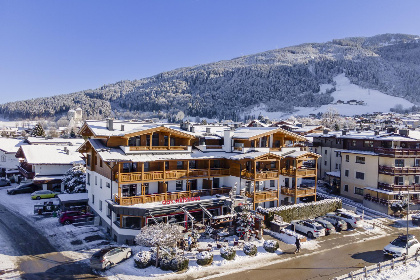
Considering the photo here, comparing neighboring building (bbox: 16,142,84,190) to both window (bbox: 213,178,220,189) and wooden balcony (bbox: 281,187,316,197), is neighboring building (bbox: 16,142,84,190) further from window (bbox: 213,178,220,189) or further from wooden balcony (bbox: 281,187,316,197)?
wooden balcony (bbox: 281,187,316,197)

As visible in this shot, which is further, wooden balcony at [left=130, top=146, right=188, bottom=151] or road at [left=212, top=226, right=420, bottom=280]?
wooden balcony at [left=130, top=146, right=188, bottom=151]

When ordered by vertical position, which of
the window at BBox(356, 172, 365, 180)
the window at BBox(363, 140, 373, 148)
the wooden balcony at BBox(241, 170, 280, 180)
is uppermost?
the window at BBox(363, 140, 373, 148)

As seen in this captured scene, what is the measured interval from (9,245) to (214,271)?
1891 centimetres

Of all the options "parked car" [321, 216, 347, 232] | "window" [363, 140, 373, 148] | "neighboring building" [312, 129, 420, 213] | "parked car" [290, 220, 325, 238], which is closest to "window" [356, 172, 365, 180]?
"neighboring building" [312, 129, 420, 213]

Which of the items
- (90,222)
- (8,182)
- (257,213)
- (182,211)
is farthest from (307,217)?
(8,182)

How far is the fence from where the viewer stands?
2236 centimetres

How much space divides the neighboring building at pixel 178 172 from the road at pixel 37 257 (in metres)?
5.47

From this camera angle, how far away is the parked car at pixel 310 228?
31.8 metres

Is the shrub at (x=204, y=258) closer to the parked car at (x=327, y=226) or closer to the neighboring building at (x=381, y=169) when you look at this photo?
the parked car at (x=327, y=226)

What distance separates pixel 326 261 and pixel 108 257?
17.9 metres

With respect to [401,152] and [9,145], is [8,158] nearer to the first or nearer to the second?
[9,145]

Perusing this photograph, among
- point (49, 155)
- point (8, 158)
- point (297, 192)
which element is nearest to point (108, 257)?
point (297, 192)

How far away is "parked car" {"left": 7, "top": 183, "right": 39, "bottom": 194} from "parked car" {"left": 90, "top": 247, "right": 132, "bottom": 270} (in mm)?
31053

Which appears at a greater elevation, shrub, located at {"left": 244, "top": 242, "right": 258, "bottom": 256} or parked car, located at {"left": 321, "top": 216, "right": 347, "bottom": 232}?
shrub, located at {"left": 244, "top": 242, "right": 258, "bottom": 256}
